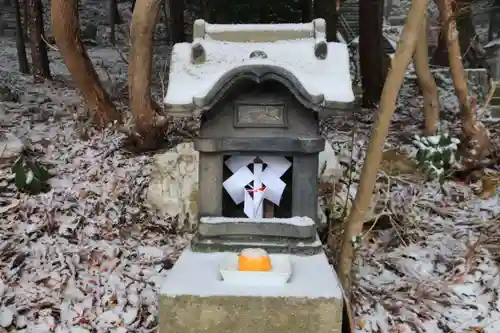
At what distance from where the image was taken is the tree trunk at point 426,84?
6.26m

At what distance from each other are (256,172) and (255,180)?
0.05 metres

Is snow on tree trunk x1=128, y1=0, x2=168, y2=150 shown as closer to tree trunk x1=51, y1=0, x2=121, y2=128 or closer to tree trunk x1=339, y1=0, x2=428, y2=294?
tree trunk x1=51, y1=0, x2=121, y2=128

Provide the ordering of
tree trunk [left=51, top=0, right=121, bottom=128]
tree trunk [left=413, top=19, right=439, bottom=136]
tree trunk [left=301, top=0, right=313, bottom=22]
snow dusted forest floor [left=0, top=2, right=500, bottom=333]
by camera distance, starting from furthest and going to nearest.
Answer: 1. tree trunk [left=301, top=0, right=313, bottom=22]
2. tree trunk [left=413, top=19, right=439, bottom=136]
3. tree trunk [left=51, top=0, right=121, bottom=128]
4. snow dusted forest floor [left=0, top=2, right=500, bottom=333]

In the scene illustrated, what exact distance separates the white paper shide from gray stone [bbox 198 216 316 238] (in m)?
0.19

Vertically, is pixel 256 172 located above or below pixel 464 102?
below

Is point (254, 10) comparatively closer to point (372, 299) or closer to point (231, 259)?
point (372, 299)

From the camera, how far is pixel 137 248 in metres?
5.04

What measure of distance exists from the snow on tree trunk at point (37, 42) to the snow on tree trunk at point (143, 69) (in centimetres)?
454

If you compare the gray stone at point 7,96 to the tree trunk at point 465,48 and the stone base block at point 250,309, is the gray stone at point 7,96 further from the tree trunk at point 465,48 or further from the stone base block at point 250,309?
the tree trunk at point 465,48

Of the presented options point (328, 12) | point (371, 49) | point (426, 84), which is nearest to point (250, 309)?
point (426, 84)

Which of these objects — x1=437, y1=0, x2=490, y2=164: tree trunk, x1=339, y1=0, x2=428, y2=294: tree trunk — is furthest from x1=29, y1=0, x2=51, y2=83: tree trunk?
x1=339, y1=0, x2=428, y2=294: tree trunk

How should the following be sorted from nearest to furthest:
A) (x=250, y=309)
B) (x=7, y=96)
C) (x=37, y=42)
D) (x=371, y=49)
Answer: (x=250, y=309), (x=371, y=49), (x=7, y=96), (x=37, y=42)

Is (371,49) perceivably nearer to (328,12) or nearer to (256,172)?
(328,12)

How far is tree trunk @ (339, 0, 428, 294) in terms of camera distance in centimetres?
362
